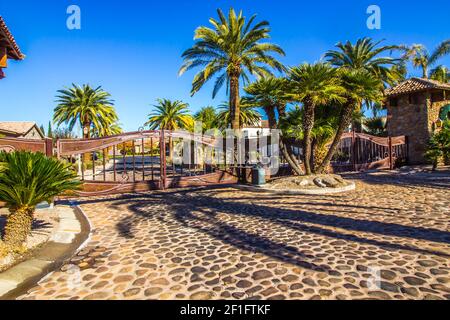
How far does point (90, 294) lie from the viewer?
333 centimetres

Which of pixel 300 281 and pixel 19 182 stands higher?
pixel 19 182

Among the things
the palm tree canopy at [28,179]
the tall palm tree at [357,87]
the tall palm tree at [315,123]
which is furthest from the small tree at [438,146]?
the palm tree canopy at [28,179]

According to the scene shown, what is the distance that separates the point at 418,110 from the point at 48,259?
25.5 metres

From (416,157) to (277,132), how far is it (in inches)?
592

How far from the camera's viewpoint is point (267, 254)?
175 inches

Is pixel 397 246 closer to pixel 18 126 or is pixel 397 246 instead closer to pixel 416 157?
pixel 416 157

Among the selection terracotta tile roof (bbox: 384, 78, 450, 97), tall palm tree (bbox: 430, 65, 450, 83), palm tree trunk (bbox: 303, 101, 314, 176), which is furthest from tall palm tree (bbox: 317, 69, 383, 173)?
tall palm tree (bbox: 430, 65, 450, 83)

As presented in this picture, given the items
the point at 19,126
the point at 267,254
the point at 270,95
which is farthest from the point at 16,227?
the point at 19,126

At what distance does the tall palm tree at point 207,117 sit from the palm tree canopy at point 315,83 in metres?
22.3

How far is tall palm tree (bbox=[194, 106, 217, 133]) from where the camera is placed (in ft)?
109

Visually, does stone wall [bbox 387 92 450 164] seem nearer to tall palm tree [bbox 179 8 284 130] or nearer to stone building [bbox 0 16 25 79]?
tall palm tree [bbox 179 8 284 130]

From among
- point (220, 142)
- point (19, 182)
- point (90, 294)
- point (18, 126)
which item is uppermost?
point (18, 126)
